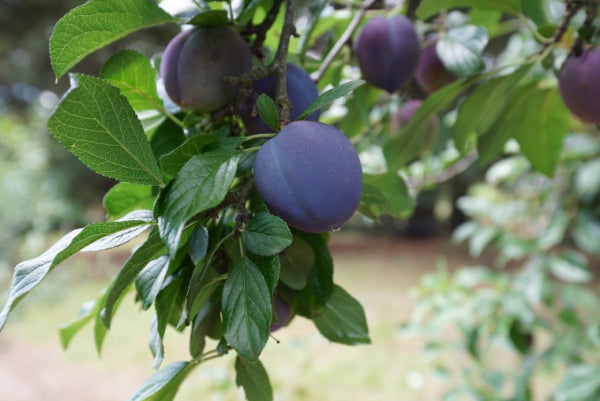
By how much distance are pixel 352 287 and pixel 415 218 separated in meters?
2.79

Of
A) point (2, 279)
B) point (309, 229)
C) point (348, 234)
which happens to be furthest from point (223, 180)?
point (348, 234)

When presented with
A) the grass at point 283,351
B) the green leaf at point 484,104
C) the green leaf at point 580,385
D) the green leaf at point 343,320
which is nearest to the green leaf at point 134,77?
the green leaf at point 343,320

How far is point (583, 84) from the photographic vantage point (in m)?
0.50

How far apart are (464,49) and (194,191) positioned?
0.39 metres

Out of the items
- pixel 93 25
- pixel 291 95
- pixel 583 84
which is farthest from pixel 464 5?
pixel 93 25

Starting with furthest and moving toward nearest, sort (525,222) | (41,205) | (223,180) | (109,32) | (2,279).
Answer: (41,205), (2,279), (525,222), (109,32), (223,180)

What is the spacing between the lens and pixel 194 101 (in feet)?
1.34

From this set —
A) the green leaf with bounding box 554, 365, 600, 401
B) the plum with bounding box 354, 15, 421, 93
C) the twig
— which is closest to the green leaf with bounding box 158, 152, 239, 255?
the twig

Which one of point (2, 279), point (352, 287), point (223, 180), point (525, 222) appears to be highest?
point (223, 180)

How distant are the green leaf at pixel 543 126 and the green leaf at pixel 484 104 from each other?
0.16 ft

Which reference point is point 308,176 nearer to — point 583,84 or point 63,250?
point 63,250

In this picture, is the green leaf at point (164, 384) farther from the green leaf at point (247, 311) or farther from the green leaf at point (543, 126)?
the green leaf at point (543, 126)

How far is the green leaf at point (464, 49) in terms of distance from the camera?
54cm

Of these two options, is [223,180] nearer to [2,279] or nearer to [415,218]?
[2,279]
